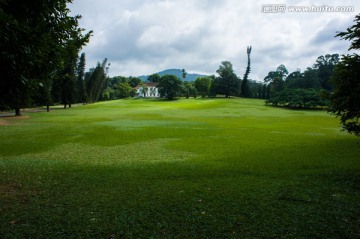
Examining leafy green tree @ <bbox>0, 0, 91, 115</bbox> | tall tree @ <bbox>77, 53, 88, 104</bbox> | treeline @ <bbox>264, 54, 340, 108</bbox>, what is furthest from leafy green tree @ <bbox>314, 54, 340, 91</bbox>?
leafy green tree @ <bbox>0, 0, 91, 115</bbox>

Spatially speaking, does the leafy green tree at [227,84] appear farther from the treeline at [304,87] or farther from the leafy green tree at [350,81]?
the leafy green tree at [350,81]

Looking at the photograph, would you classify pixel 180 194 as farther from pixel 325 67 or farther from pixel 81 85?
pixel 325 67

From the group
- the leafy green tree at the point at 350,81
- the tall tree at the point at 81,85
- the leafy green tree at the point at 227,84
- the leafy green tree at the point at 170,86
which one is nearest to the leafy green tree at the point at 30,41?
the leafy green tree at the point at 350,81

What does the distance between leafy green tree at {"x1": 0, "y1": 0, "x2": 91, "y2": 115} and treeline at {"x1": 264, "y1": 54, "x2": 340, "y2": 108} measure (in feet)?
34.0

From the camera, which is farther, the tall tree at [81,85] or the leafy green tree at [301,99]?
the tall tree at [81,85]

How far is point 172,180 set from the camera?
34.4 feet

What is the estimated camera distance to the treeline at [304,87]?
229 feet

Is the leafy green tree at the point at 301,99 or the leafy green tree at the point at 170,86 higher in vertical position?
the leafy green tree at the point at 170,86

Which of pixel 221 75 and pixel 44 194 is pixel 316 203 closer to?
pixel 44 194

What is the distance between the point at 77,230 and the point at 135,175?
4954 mm

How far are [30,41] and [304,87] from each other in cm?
10784

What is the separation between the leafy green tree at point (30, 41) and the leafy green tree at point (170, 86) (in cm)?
10584

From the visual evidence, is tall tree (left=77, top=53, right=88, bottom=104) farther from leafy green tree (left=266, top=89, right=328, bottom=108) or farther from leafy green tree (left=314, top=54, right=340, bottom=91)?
leafy green tree (left=314, top=54, right=340, bottom=91)

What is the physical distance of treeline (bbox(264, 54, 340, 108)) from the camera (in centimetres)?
6968
